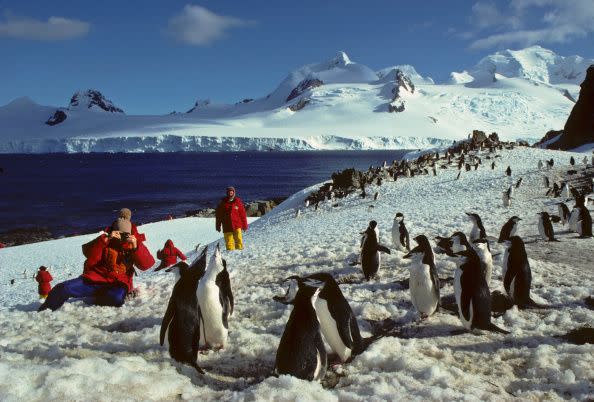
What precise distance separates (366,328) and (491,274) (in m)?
2.77

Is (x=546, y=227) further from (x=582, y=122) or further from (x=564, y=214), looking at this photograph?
(x=582, y=122)

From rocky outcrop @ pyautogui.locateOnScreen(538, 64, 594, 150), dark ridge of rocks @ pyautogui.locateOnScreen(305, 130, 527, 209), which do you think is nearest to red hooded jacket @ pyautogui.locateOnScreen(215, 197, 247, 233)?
dark ridge of rocks @ pyautogui.locateOnScreen(305, 130, 527, 209)

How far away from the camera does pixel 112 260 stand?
642 cm

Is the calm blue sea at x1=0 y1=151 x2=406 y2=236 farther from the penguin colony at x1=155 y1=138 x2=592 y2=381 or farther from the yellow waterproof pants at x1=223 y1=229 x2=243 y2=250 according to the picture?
the penguin colony at x1=155 y1=138 x2=592 y2=381

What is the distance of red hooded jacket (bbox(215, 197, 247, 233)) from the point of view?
35.0 feet

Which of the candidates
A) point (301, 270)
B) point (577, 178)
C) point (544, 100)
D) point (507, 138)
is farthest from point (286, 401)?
point (544, 100)

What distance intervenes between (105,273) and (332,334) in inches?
144

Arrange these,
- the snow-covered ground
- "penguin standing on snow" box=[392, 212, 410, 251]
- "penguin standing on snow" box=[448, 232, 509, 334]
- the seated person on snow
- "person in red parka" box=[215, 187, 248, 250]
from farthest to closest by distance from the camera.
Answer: "person in red parka" box=[215, 187, 248, 250], "penguin standing on snow" box=[392, 212, 410, 251], the seated person on snow, "penguin standing on snow" box=[448, 232, 509, 334], the snow-covered ground

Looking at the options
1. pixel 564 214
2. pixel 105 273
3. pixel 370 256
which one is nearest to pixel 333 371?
pixel 370 256

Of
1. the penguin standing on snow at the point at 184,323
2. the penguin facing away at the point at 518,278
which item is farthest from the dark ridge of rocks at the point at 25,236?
the penguin facing away at the point at 518,278

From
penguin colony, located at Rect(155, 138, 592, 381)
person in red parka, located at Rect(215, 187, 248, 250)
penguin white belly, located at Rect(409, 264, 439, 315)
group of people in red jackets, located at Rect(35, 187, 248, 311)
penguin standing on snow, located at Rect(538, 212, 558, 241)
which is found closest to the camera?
penguin colony, located at Rect(155, 138, 592, 381)

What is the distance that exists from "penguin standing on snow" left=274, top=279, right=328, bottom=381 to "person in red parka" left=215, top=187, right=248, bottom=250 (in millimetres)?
6626

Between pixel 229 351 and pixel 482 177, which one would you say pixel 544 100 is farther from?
pixel 229 351

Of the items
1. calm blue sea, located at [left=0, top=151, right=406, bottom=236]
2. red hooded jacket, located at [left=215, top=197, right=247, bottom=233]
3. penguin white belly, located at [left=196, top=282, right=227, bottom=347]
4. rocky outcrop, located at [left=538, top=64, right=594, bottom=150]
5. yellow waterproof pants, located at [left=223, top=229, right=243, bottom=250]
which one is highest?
rocky outcrop, located at [left=538, top=64, right=594, bottom=150]
